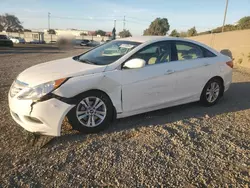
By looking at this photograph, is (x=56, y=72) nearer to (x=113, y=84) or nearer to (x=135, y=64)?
(x=113, y=84)

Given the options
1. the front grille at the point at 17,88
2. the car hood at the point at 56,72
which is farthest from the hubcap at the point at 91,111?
the front grille at the point at 17,88

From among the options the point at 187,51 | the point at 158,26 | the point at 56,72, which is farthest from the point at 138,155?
the point at 158,26

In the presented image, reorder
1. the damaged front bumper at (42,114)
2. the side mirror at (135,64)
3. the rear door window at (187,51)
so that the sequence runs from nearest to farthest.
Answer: the damaged front bumper at (42,114), the side mirror at (135,64), the rear door window at (187,51)

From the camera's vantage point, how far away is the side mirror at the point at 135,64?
388 centimetres

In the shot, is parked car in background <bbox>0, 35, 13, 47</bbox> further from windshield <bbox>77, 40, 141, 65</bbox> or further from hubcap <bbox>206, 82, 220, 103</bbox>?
hubcap <bbox>206, 82, 220, 103</bbox>

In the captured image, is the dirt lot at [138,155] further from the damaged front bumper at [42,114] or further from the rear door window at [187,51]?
the rear door window at [187,51]

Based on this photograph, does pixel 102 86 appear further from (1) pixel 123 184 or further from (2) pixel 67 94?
(1) pixel 123 184

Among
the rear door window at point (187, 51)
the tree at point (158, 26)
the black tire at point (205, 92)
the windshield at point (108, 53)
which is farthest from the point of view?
the tree at point (158, 26)

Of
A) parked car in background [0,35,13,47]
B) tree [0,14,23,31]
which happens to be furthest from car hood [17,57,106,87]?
tree [0,14,23,31]

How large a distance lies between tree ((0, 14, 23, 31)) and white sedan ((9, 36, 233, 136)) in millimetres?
102084

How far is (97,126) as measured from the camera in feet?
12.3

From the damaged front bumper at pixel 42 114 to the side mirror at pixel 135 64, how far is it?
1.13m

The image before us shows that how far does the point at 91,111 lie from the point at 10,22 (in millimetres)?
107253

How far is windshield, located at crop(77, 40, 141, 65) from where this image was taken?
4.12m
